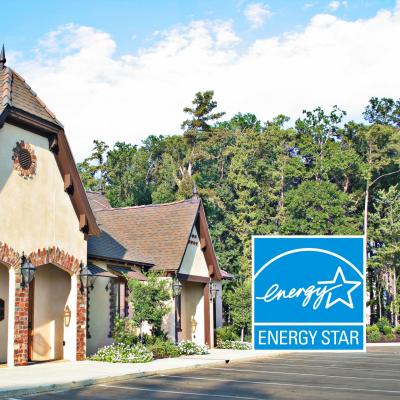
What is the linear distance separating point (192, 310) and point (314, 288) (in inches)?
1086

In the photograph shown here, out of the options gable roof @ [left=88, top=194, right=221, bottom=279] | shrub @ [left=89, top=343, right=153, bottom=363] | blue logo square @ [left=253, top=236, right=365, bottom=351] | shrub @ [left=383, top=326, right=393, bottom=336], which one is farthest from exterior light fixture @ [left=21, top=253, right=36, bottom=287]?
shrub @ [left=383, top=326, right=393, bottom=336]

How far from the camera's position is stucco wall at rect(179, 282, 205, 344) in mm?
29859

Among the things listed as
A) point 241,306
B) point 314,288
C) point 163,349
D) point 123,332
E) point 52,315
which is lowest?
point 163,349

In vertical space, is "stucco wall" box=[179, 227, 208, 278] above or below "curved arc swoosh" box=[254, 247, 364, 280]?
above

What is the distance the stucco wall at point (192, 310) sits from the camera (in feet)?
98.0

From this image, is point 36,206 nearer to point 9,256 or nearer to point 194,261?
point 9,256

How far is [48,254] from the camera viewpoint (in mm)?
A: 19969

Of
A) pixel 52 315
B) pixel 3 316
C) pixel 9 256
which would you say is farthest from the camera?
pixel 52 315

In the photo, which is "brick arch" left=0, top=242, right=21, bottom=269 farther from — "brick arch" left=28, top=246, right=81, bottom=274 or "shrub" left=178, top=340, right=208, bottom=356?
"shrub" left=178, top=340, right=208, bottom=356

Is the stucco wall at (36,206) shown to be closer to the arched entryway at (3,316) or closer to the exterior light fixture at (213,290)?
the arched entryway at (3,316)

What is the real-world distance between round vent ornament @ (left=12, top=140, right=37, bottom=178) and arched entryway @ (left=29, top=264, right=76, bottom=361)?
3.96m

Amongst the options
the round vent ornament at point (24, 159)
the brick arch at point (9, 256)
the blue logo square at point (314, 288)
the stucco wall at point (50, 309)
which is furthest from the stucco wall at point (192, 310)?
the blue logo square at point (314, 288)

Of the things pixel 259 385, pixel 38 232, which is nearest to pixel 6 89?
pixel 38 232

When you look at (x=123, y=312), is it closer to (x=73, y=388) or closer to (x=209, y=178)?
(x=73, y=388)
